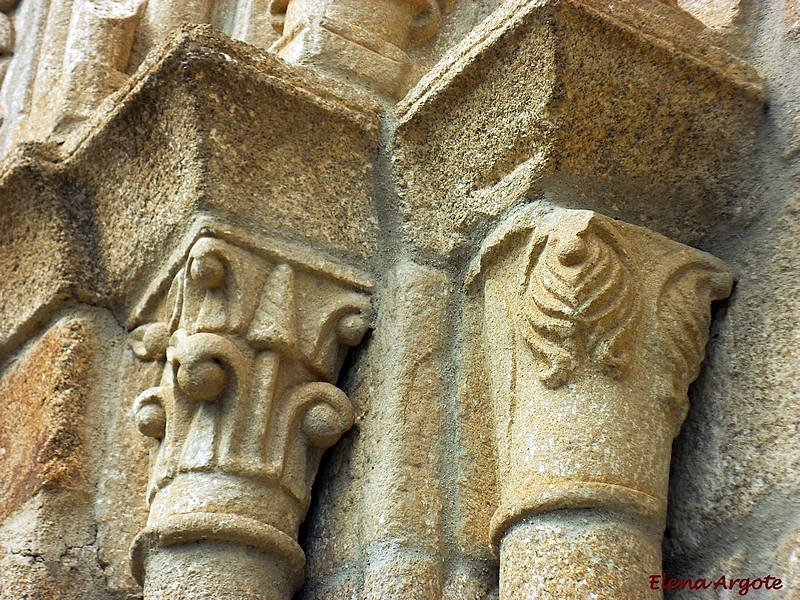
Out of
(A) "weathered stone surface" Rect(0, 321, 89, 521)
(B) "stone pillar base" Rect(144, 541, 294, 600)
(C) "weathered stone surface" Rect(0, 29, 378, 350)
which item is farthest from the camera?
(A) "weathered stone surface" Rect(0, 321, 89, 521)

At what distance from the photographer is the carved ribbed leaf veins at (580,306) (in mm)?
1401

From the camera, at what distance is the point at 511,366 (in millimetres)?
1490

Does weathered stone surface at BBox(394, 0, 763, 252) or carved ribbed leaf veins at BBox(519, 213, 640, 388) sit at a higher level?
weathered stone surface at BBox(394, 0, 763, 252)

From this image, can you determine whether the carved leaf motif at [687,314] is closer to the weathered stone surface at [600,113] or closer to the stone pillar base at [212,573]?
the weathered stone surface at [600,113]

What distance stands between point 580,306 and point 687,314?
0.57ft

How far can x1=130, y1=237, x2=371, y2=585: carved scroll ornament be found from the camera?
1.46 m

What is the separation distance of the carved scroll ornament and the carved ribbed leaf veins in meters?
0.31

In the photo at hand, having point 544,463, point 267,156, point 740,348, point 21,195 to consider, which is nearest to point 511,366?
point 544,463

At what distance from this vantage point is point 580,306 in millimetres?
1404

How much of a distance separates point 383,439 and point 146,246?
501 mm

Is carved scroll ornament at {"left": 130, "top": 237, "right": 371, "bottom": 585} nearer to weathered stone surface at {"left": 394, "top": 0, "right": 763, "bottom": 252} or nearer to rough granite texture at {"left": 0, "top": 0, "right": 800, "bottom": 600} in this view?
rough granite texture at {"left": 0, "top": 0, "right": 800, "bottom": 600}

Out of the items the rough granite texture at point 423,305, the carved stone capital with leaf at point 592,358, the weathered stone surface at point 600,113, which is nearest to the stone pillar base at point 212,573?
the rough granite texture at point 423,305
